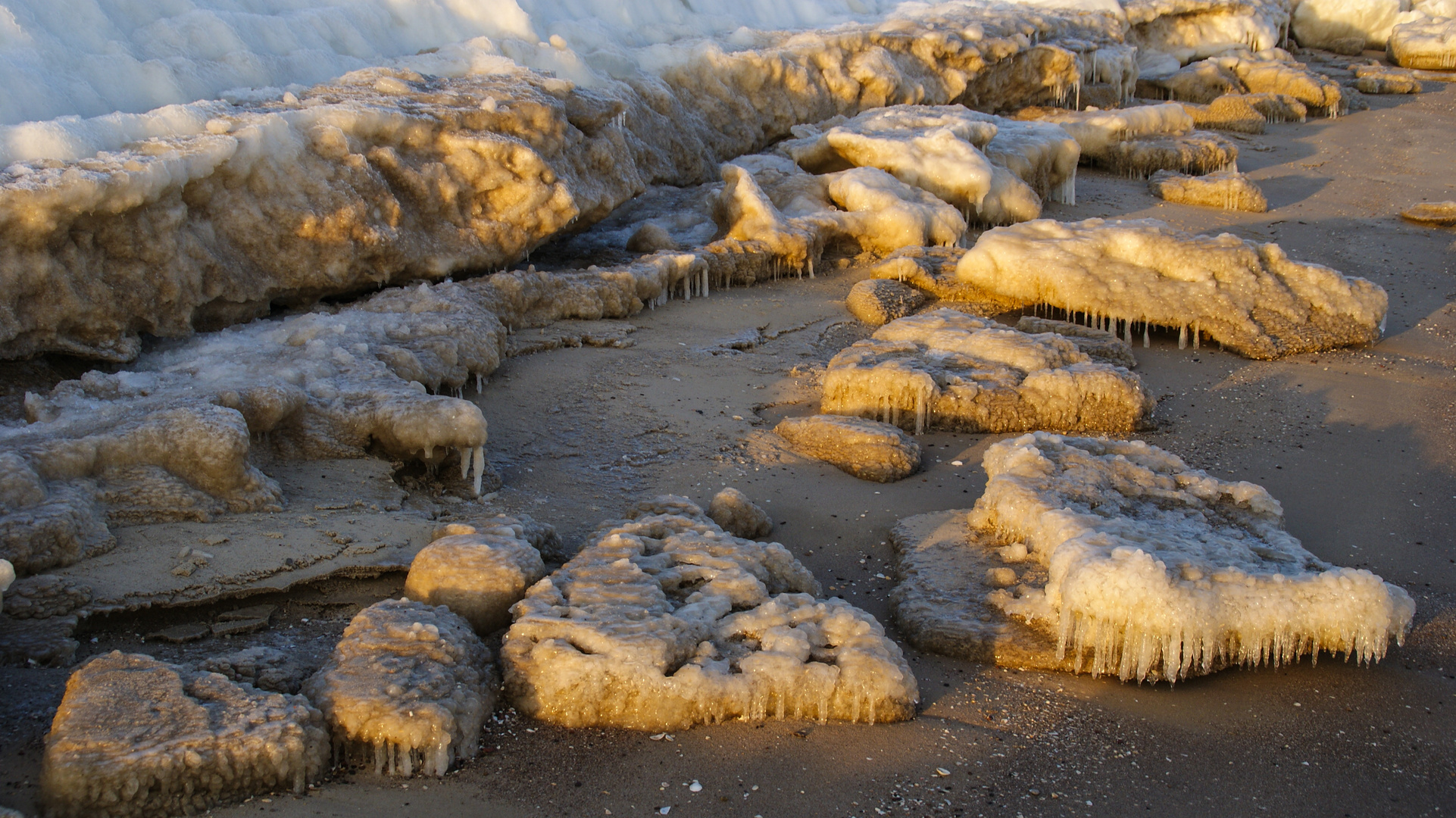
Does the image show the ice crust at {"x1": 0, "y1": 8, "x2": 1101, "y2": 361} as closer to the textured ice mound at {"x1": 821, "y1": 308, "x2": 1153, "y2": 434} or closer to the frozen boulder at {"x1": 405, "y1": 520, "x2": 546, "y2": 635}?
the frozen boulder at {"x1": 405, "y1": 520, "x2": 546, "y2": 635}

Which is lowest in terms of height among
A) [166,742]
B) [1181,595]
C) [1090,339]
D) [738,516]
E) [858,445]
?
[1090,339]

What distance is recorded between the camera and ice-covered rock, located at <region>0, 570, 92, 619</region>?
3.57 metres

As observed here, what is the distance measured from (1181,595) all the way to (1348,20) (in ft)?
57.4

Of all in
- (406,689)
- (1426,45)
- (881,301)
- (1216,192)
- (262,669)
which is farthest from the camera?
(1426,45)

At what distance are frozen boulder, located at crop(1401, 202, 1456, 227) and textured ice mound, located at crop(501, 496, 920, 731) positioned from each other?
324 inches

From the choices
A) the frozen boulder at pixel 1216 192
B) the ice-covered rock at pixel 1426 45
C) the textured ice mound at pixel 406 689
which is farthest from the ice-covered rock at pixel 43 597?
the ice-covered rock at pixel 1426 45

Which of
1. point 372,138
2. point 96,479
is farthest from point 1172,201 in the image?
point 96,479

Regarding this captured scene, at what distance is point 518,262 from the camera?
7875 millimetres

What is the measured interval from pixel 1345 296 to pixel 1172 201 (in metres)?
3.63

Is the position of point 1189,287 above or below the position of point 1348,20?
below

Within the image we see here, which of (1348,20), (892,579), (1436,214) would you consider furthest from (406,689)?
(1348,20)

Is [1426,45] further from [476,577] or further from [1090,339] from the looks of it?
[476,577]

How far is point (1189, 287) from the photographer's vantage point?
7.26m

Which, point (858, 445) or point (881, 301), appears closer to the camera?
point (858, 445)
